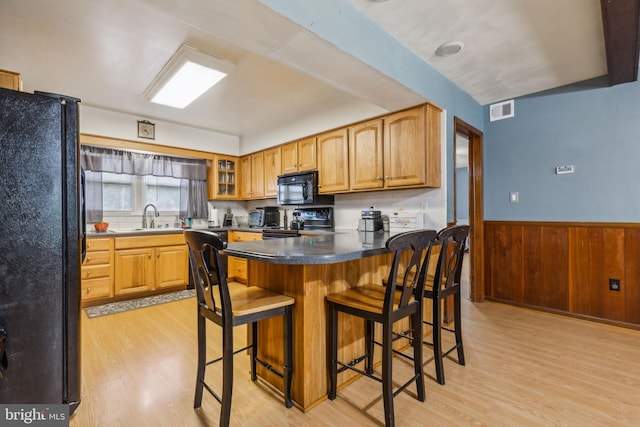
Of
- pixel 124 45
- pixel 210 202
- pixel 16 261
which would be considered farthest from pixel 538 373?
pixel 210 202

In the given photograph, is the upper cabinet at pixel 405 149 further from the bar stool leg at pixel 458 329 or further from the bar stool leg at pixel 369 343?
the bar stool leg at pixel 369 343

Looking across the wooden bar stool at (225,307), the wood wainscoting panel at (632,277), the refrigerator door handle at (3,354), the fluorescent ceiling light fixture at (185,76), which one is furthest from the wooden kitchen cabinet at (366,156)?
the refrigerator door handle at (3,354)

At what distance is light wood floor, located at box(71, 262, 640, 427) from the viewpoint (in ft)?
5.20

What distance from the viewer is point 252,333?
6.46 feet

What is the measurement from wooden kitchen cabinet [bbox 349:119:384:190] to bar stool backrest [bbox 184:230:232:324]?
2090mm

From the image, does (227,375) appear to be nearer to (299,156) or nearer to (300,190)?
(300,190)

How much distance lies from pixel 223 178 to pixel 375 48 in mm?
3720

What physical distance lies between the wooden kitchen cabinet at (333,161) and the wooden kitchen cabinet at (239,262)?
4.31ft

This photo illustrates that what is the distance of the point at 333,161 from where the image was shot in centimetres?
361

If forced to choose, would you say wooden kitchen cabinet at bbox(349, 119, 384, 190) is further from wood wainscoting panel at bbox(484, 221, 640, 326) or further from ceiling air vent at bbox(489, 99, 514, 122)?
wood wainscoting panel at bbox(484, 221, 640, 326)

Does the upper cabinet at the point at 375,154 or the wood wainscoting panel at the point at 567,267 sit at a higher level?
the upper cabinet at the point at 375,154

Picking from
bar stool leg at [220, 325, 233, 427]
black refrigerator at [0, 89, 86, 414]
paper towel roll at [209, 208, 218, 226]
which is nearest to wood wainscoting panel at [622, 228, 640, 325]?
bar stool leg at [220, 325, 233, 427]

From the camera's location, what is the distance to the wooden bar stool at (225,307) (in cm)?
139

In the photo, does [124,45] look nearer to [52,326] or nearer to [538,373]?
[52,326]
